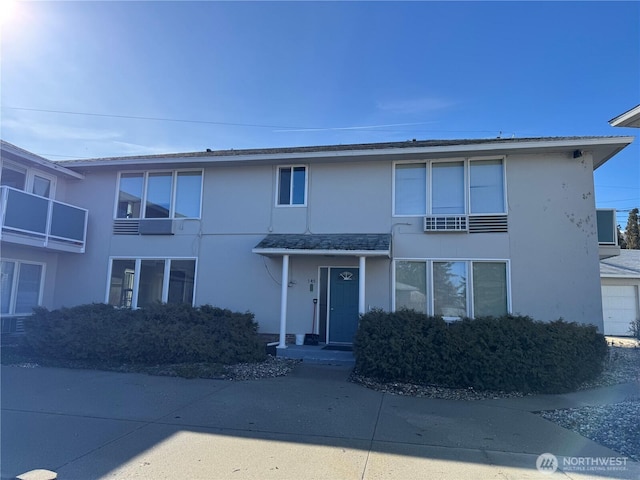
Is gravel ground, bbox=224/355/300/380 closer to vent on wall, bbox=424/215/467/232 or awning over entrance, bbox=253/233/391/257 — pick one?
awning over entrance, bbox=253/233/391/257

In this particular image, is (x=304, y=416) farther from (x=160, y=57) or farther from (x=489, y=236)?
(x=160, y=57)

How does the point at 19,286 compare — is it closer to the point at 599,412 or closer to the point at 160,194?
the point at 160,194

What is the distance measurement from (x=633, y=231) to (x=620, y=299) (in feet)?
70.2

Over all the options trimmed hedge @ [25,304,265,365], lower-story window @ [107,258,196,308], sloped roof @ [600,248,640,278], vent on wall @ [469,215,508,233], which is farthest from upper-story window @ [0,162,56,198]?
sloped roof @ [600,248,640,278]

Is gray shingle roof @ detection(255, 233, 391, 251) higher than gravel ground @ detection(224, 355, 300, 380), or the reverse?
gray shingle roof @ detection(255, 233, 391, 251)

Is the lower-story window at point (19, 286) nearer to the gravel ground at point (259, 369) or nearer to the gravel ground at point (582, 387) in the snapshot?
the gravel ground at point (582, 387)

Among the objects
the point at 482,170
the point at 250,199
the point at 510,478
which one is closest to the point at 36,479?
the point at 510,478

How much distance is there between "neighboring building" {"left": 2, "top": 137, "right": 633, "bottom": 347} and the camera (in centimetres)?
1068

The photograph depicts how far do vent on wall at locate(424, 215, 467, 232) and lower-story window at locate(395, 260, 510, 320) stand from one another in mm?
847

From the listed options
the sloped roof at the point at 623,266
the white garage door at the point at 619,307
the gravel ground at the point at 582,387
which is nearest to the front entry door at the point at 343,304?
the gravel ground at the point at 582,387

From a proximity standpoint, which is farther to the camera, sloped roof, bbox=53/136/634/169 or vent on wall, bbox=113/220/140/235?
vent on wall, bbox=113/220/140/235

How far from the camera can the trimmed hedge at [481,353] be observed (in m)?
7.86

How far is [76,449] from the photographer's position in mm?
4664

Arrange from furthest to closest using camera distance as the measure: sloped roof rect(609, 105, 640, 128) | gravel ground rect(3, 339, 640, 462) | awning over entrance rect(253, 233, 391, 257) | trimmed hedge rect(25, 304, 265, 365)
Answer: awning over entrance rect(253, 233, 391, 257) → trimmed hedge rect(25, 304, 265, 365) → sloped roof rect(609, 105, 640, 128) → gravel ground rect(3, 339, 640, 462)
